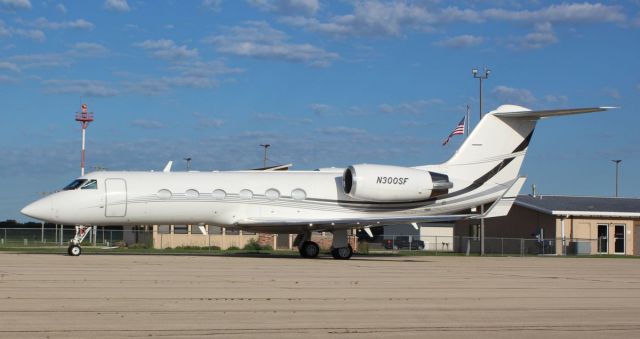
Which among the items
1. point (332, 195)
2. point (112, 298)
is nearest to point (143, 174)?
point (332, 195)

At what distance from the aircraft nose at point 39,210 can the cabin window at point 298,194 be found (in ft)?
28.0

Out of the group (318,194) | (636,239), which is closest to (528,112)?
(318,194)

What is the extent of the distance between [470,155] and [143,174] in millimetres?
12443

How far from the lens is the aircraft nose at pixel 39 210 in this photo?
2933cm

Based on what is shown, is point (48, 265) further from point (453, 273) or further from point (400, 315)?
point (400, 315)

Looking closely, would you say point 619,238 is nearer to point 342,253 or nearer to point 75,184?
point 342,253

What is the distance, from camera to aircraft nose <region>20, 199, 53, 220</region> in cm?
2933

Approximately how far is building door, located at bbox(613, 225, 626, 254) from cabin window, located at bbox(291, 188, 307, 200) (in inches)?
904

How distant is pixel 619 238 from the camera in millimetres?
47812

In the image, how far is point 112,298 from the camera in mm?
14719

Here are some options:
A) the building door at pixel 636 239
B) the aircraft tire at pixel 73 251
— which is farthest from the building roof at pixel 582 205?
the aircraft tire at pixel 73 251

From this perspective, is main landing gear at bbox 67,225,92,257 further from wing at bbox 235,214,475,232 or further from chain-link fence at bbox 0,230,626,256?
chain-link fence at bbox 0,230,626,256

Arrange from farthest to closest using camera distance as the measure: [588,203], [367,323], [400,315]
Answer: [588,203]
[400,315]
[367,323]

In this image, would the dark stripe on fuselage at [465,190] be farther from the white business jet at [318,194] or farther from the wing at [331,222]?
the wing at [331,222]
